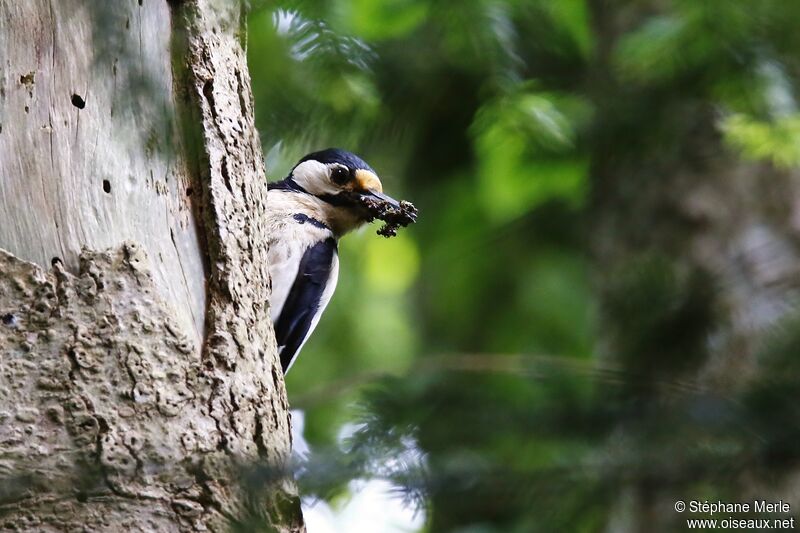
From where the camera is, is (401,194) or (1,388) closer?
(1,388)

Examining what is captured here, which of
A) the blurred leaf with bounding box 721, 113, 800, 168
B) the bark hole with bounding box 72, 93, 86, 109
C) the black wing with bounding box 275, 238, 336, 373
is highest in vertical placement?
the blurred leaf with bounding box 721, 113, 800, 168

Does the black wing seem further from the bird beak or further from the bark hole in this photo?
the bark hole

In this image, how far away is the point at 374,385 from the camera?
1.46m

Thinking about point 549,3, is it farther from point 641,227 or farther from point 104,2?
point 104,2

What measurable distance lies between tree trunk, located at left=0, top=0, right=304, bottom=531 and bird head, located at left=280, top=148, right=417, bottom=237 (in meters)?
1.24

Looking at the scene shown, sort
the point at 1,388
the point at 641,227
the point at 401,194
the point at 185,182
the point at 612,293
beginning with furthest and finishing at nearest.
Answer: the point at 401,194, the point at 641,227, the point at 185,182, the point at 1,388, the point at 612,293

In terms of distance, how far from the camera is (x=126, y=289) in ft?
7.53

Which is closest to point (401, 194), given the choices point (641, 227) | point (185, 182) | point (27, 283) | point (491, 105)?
point (641, 227)

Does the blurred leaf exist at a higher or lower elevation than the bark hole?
higher

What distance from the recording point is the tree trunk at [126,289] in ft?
6.85

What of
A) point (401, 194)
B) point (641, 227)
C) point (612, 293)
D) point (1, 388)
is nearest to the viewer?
point (612, 293)

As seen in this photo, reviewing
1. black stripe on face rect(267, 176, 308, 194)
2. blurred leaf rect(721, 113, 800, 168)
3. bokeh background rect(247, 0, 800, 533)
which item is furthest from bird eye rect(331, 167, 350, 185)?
blurred leaf rect(721, 113, 800, 168)

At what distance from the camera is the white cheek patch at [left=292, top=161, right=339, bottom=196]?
406 cm

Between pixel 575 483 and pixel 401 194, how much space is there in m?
4.99
